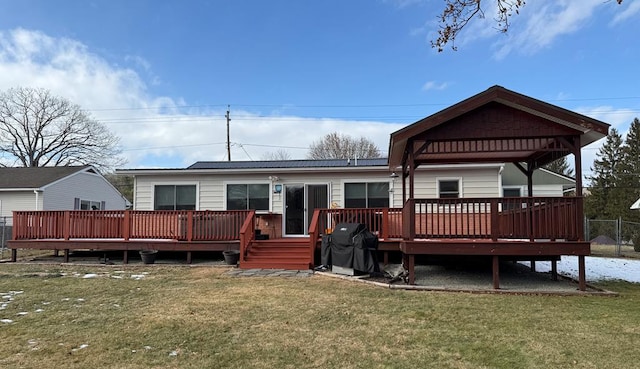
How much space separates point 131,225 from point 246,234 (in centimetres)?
327

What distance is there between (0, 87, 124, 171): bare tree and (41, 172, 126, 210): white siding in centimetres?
1197

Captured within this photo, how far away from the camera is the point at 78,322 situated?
16.8 ft

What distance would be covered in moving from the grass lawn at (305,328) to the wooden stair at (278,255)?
2.06 m

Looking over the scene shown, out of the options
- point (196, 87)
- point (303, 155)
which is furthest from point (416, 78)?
point (303, 155)

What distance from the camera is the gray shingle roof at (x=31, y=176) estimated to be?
20.1 m

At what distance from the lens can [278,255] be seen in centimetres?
1023

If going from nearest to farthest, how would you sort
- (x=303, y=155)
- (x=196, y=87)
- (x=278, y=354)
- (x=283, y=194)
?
(x=278, y=354) → (x=283, y=194) → (x=196, y=87) → (x=303, y=155)

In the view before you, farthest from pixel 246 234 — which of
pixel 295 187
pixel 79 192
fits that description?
pixel 79 192

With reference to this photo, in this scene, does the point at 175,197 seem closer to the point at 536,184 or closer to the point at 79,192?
the point at 79,192

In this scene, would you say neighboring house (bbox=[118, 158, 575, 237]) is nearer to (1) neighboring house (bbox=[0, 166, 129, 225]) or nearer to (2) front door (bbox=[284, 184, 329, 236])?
(2) front door (bbox=[284, 184, 329, 236])

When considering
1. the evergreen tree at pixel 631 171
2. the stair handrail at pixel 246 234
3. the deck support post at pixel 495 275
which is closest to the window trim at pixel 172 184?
the stair handrail at pixel 246 234

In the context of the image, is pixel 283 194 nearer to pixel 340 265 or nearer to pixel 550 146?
pixel 340 265

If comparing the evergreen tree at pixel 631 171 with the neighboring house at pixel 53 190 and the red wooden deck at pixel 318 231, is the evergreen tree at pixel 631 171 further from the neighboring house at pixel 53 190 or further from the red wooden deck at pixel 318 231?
the neighboring house at pixel 53 190

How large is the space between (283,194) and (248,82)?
10.5m
